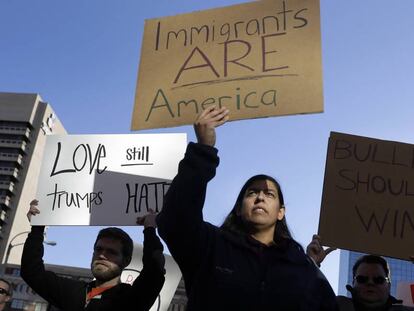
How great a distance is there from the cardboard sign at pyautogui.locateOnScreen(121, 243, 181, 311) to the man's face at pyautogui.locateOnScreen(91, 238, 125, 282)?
6.24ft

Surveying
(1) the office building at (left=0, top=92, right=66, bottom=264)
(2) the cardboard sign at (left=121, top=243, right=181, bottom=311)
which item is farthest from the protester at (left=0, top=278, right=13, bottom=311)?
(1) the office building at (left=0, top=92, right=66, bottom=264)

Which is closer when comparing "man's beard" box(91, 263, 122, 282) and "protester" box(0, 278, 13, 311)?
"man's beard" box(91, 263, 122, 282)

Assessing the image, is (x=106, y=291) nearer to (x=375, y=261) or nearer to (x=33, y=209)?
(x=33, y=209)

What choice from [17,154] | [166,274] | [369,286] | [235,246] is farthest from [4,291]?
[17,154]

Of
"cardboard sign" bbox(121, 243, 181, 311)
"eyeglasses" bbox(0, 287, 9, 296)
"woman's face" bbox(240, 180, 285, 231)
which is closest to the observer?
"woman's face" bbox(240, 180, 285, 231)

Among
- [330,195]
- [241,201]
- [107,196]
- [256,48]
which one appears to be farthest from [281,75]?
[107,196]

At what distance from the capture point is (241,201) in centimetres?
222

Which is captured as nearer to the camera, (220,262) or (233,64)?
(220,262)

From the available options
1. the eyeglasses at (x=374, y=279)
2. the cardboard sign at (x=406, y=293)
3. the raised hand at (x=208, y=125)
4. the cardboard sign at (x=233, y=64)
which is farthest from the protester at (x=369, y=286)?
the cardboard sign at (x=406, y=293)

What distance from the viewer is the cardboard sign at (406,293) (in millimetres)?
5051

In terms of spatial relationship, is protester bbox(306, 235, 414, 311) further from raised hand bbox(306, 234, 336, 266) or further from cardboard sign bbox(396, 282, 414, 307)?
cardboard sign bbox(396, 282, 414, 307)

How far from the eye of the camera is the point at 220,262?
1.88 m

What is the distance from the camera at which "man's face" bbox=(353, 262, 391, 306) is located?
3.12m

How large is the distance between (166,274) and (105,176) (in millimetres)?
1311
